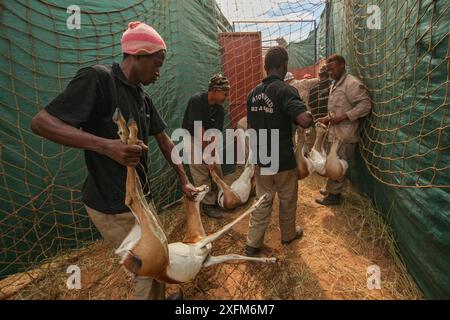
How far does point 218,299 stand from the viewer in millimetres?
2027

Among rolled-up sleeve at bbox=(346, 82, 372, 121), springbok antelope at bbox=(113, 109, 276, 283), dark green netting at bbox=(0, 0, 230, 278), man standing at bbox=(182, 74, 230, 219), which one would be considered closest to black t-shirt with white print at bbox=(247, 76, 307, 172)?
man standing at bbox=(182, 74, 230, 219)

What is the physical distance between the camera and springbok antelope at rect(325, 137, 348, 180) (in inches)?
115

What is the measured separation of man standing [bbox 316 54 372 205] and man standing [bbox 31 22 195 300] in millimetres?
2130

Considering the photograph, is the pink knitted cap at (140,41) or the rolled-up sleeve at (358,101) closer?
the pink knitted cap at (140,41)

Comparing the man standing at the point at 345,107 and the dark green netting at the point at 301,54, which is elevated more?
the dark green netting at the point at 301,54

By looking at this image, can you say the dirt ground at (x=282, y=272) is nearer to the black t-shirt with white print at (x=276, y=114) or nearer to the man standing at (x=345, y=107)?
the man standing at (x=345, y=107)

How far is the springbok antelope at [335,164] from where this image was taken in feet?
9.59

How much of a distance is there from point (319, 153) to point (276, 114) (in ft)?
3.24

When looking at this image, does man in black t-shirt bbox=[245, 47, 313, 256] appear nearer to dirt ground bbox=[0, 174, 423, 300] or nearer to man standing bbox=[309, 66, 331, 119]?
dirt ground bbox=[0, 174, 423, 300]

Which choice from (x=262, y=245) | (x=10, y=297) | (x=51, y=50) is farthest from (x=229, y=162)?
(x=10, y=297)

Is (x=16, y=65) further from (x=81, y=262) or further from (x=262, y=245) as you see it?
(x=262, y=245)

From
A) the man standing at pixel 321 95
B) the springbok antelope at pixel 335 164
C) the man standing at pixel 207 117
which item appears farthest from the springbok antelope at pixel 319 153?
the man standing at pixel 321 95

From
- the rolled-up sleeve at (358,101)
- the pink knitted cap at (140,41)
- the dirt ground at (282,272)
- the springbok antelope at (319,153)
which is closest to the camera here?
the pink knitted cap at (140,41)

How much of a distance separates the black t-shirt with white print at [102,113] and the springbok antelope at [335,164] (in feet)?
6.67
